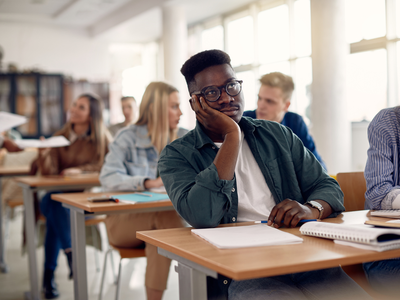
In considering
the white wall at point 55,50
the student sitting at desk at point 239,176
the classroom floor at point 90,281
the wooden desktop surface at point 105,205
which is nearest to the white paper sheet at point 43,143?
the classroom floor at point 90,281

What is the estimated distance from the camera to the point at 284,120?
3.06m

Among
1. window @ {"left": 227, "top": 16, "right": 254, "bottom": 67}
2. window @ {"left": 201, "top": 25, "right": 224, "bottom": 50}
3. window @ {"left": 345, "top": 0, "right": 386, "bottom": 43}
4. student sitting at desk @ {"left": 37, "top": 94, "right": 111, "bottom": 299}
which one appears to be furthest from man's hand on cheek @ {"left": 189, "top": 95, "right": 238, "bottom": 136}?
window @ {"left": 201, "top": 25, "right": 224, "bottom": 50}

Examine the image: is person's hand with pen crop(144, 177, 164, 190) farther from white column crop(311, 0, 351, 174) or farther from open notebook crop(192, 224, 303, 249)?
white column crop(311, 0, 351, 174)

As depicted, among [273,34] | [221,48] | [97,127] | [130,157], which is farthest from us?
[221,48]

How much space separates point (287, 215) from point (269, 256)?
1.15 ft

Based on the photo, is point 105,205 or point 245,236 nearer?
point 245,236

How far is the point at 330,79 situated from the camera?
553 centimetres

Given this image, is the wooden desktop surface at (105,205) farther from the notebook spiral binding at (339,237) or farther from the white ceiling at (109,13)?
the white ceiling at (109,13)

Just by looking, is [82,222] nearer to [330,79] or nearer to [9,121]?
[9,121]

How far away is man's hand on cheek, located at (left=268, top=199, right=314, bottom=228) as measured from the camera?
4.23 feet

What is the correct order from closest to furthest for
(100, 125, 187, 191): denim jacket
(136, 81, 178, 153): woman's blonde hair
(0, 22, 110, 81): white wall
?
1. (100, 125, 187, 191): denim jacket
2. (136, 81, 178, 153): woman's blonde hair
3. (0, 22, 110, 81): white wall

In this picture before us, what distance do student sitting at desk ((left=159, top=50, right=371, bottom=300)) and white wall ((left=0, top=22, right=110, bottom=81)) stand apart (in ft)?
30.2

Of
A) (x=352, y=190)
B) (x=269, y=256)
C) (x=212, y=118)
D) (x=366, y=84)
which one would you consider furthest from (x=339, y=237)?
(x=366, y=84)

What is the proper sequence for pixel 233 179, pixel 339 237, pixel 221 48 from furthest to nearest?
pixel 221 48 → pixel 233 179 → pixel 339 237
